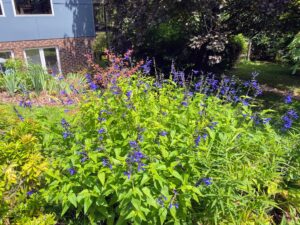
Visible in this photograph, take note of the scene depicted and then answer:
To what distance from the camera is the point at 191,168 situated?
221 centimetres

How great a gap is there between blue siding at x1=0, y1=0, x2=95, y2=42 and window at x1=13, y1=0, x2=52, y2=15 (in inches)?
9.3

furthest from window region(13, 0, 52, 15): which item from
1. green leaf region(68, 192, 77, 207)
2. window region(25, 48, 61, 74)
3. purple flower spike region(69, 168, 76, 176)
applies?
green leaf region(68, 192, 77, 207)

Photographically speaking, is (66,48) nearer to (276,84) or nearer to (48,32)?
(48,32)

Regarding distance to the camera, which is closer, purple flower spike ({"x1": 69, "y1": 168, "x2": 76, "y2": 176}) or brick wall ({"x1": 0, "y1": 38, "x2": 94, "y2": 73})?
purple flower spike ({"x1": 69, "y1": 168, "x2": 76, "y2": 176})

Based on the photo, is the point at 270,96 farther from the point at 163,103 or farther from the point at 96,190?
the point at 96,190

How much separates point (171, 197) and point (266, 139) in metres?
1.37

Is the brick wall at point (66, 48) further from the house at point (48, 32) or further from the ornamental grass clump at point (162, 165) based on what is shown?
the ornamental grass clump at point (162, 165)

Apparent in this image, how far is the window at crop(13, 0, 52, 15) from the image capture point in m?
10.2

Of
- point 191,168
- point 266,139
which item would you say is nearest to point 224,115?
point 266,139

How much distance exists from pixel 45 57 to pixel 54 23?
153 centimetres

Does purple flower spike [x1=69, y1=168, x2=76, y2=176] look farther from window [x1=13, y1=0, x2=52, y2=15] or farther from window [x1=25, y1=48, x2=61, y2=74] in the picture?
window [x1=13, y1=0, x2=52, y2=15]

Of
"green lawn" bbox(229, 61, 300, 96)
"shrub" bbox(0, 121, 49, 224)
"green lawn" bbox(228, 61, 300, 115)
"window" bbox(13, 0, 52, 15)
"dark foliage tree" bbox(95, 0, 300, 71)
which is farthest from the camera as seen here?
"window" bbox(13, 0, 52, 15)

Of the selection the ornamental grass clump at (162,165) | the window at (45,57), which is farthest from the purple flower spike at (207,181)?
the window at (45,57)

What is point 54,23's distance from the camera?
11.0 metres
